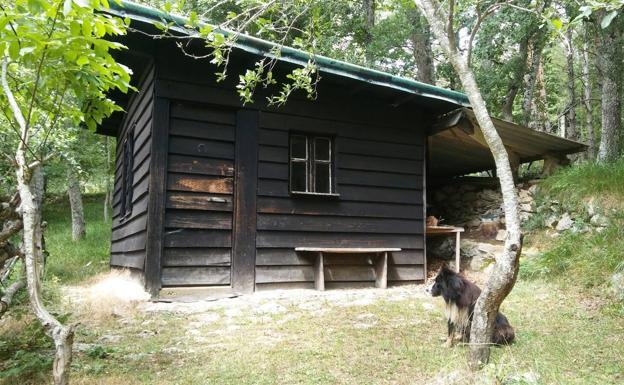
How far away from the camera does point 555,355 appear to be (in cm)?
397

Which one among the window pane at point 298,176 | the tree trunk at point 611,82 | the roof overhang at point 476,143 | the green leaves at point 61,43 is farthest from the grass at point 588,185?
→ the green leaves at point 61,43

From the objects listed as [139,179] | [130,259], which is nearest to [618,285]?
[139,179]

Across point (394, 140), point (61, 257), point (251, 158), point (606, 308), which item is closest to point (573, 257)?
point (606, 308)

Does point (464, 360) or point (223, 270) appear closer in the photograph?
point (464, 360)

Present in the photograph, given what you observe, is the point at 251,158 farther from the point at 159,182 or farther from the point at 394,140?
the point at 394,140

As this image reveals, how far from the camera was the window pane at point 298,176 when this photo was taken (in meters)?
7.49

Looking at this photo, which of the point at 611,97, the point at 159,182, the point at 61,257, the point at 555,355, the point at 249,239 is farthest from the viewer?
the point at 61,257

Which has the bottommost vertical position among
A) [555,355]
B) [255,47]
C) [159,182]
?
[555,355]

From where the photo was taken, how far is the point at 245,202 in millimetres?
6898

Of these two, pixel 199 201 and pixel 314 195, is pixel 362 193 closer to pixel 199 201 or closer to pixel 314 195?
pixel 314 195

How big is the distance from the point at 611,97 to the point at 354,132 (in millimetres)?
7179

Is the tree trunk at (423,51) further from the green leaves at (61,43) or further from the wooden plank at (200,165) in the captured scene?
the green leaves at (61,43)

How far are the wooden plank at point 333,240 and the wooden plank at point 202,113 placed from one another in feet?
5.89

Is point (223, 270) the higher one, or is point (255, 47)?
point (255, 47)
